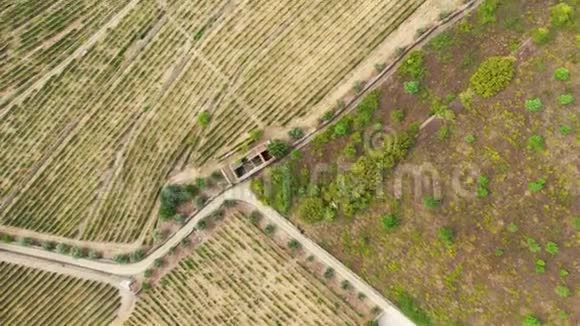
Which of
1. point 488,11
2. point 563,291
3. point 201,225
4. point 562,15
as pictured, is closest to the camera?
point 563,291

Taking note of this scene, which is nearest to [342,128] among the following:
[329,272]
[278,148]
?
[278,148]

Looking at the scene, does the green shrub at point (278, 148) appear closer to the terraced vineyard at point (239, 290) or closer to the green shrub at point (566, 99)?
the terraced vineyard at point (239, 290)

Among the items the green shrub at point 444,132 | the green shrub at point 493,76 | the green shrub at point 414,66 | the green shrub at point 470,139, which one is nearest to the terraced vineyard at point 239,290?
the green shrub at point 444,132

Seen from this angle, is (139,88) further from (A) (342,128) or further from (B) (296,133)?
(A) (342,128)

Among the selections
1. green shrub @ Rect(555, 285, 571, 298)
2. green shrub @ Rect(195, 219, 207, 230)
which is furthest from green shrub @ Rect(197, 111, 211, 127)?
green shrub @ Rect(555, 285, 571, 298)

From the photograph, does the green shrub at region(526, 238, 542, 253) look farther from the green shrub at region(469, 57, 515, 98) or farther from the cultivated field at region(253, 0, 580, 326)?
the green shrub at region(469, 57, 515, 98)

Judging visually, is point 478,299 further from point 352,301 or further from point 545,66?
point 545,66
